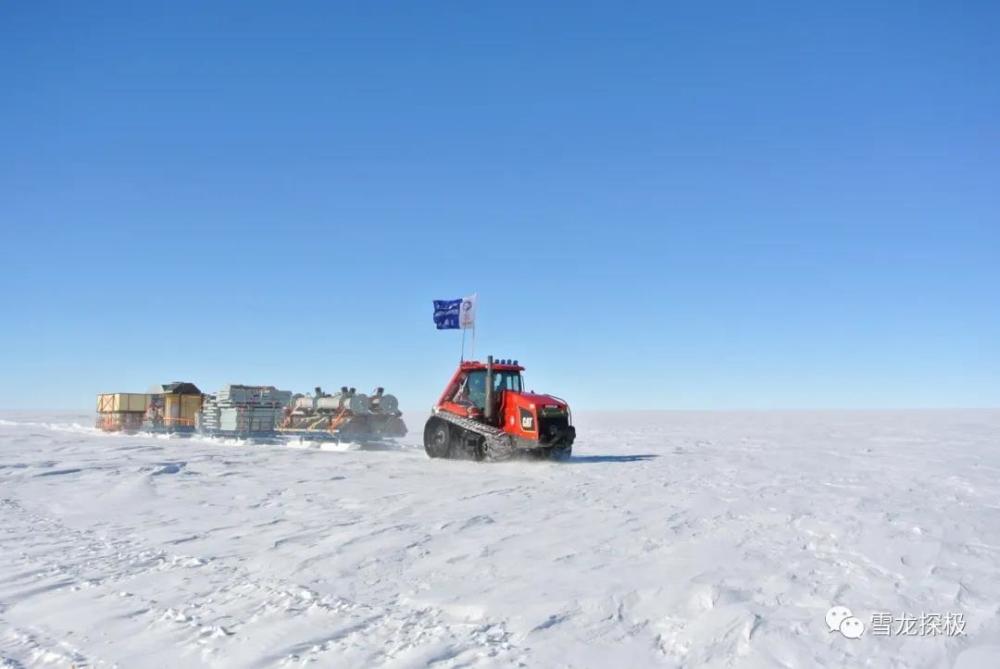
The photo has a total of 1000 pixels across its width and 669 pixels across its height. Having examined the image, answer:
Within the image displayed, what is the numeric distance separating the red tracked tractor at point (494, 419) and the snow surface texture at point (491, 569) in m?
2.45

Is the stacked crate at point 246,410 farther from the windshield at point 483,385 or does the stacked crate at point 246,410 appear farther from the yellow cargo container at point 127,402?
the windshield at point 483,385

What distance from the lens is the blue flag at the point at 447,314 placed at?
19859 mm

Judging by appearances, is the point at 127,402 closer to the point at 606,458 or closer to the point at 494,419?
the point at 494,419

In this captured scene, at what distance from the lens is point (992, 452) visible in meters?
20.3

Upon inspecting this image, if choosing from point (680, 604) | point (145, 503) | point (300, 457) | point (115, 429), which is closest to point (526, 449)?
point (300, 457)

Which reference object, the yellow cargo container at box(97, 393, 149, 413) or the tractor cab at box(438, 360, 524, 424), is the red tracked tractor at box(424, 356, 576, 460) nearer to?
the tractor cab at box(438, 360, 524, 424)

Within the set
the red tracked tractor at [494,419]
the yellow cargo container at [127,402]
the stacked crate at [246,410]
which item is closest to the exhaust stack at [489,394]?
the red tracked tractor at [494,419]

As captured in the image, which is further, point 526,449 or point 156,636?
point 526,449

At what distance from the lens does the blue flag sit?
782 inches

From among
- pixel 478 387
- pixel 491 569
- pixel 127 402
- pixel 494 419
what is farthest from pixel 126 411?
pixel 491 569

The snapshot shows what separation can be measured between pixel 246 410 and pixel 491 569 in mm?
19329

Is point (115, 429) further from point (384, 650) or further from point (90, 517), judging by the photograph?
point (384, 650)

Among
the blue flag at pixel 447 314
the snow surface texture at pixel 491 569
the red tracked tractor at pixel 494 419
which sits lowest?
the snow surface texture at pixel 491 569

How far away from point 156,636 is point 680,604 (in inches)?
150
